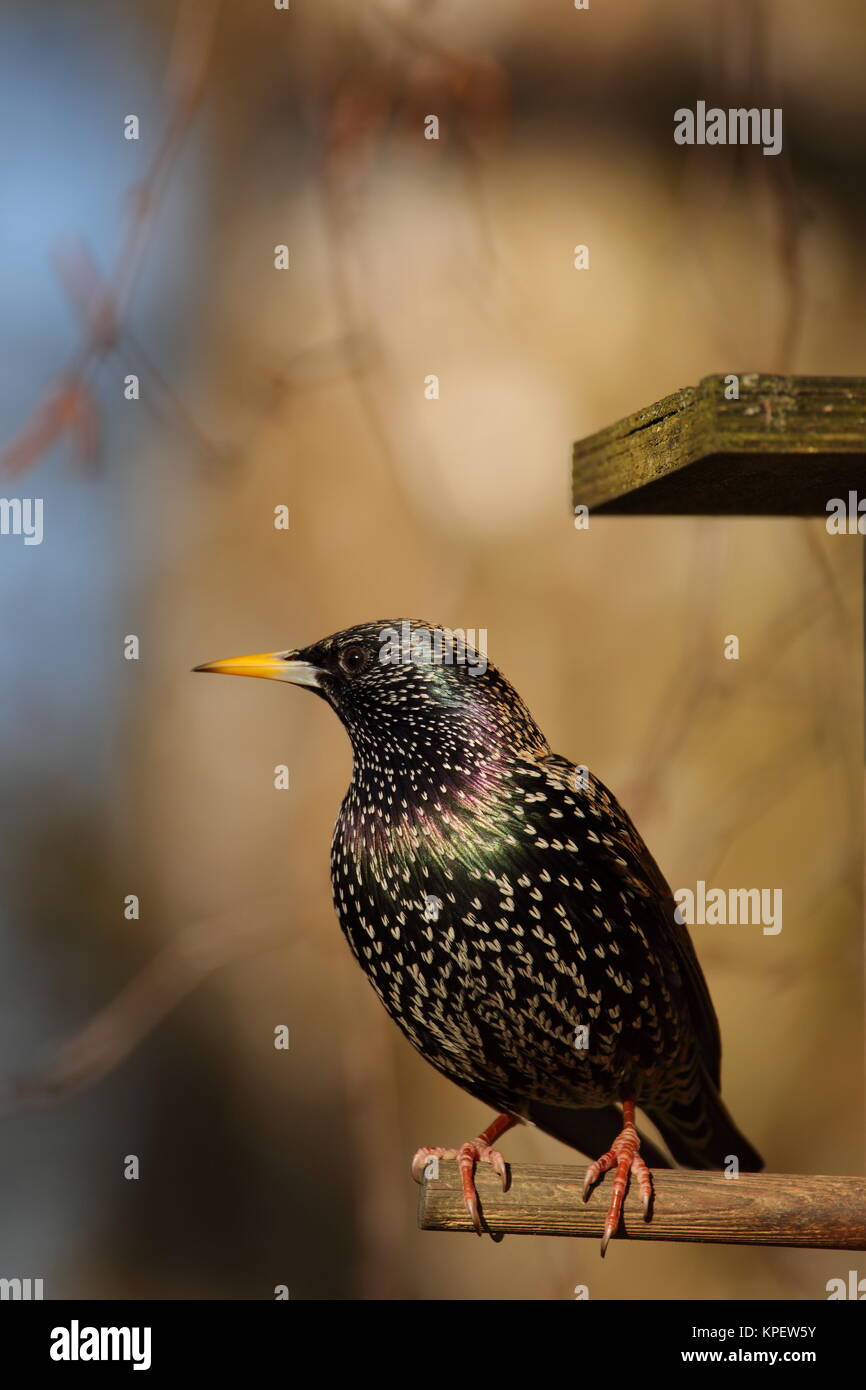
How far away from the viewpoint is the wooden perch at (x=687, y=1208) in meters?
1.67

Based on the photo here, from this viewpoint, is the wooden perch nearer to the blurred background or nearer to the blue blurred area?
the blurred background

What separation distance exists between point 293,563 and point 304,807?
521mm

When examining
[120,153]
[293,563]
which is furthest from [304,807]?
[120,153]

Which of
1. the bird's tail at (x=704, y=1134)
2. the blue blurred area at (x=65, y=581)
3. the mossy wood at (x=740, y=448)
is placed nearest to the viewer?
the mossy wood at (x=740, y=448)

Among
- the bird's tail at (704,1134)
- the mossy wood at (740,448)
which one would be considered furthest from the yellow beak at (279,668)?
the bird's tail at (704,1134)

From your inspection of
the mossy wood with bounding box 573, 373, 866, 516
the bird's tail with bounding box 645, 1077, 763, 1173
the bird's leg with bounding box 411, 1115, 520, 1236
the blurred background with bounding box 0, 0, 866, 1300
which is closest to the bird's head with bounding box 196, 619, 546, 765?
the mossy wood with bounding box 573, 373, 866, 516

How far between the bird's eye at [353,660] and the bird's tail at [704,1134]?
739 mm

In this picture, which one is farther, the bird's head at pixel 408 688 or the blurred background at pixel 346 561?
the blurred background at pixel 346 561

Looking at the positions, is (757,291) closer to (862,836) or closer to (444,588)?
(444,588)

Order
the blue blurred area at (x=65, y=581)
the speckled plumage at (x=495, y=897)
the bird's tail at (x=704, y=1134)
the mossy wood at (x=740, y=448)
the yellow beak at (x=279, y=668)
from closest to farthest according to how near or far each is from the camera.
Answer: the mossy wood at (x=740, y=448) → the speckled plumage at (x=495, y=897) → the yellow beak at (x=279, y=668) → the bird's tail at (x=704, y=1134) → the blue blurred area at (x=65, y=581)

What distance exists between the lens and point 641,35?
3.10 metres

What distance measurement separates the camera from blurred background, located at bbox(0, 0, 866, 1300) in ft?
9.63

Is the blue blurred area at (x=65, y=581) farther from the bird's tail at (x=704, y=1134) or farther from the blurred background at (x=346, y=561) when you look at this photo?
the bird's tail at (x=704, y=1134)

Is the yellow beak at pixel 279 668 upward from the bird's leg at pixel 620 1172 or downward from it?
upward
